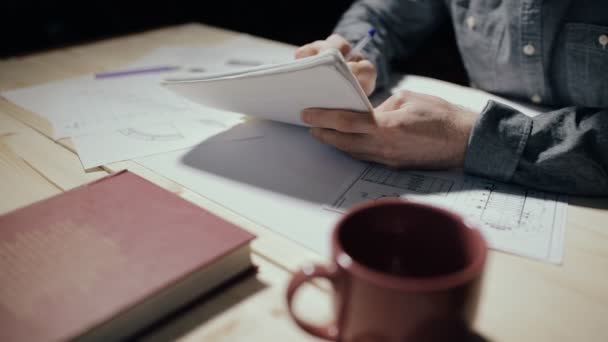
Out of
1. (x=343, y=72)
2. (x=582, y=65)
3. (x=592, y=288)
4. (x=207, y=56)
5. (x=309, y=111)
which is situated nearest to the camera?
(x=592, y=288)

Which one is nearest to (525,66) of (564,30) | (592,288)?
(564,30)

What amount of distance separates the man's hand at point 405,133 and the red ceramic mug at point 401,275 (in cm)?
28

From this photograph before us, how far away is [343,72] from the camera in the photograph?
1.84 feet

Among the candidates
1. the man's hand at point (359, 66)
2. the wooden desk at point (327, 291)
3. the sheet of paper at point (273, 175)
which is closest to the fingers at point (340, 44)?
the man's hand at point (359, 66)

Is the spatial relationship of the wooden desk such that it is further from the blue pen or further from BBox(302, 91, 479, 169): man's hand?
the blue pen

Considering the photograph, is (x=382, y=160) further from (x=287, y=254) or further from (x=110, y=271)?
(x=110, y=271)

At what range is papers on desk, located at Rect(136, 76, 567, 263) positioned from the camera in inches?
20.5

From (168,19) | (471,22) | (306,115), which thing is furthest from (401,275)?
(168,19)

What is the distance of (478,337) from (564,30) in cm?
60

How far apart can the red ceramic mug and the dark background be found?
4.49ft

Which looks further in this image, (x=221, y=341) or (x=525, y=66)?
(x=525, y=66)

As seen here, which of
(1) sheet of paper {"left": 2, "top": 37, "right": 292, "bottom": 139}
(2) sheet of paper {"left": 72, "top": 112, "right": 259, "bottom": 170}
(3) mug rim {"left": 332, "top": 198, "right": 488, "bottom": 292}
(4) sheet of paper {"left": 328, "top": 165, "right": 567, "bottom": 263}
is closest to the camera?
(3) mug rim {"left": 332, "top": 198, "right": 488, "bottom": 292}

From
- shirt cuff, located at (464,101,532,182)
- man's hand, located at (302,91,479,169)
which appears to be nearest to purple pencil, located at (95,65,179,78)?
man's hand, located at (302,91,479,169)

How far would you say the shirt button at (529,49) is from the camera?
83cm
